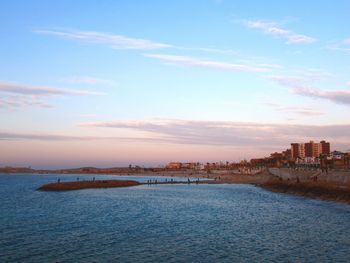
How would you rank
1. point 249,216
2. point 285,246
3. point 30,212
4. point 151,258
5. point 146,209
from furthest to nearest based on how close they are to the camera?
1. point 146,209
2. point 30,212
3. point 249,216
4. point 285,246
5. point 151,258

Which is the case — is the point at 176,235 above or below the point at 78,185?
above

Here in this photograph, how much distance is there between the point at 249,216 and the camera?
4809cm

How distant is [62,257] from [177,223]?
59.1 ft

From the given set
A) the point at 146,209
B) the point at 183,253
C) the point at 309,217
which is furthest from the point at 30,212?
the point at 309,217

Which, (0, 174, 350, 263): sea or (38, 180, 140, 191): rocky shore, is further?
(38, 180, 140, 191): rocky shore

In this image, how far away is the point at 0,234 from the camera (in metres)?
34.4

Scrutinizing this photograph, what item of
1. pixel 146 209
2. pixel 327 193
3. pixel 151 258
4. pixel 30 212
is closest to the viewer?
pixel 151 258

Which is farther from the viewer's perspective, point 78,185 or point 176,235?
point 78,185

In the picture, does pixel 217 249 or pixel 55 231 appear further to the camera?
pixel 55 231

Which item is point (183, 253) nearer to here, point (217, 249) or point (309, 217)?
point (217, 249)

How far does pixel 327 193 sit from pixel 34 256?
178 feet

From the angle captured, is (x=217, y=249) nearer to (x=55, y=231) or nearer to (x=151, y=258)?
(x=151, y=258)

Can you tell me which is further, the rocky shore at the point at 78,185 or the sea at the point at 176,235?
the rocky shore at the point at 78,185

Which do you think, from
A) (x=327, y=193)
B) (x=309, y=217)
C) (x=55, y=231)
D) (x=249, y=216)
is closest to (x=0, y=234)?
(x=55, y=231)
